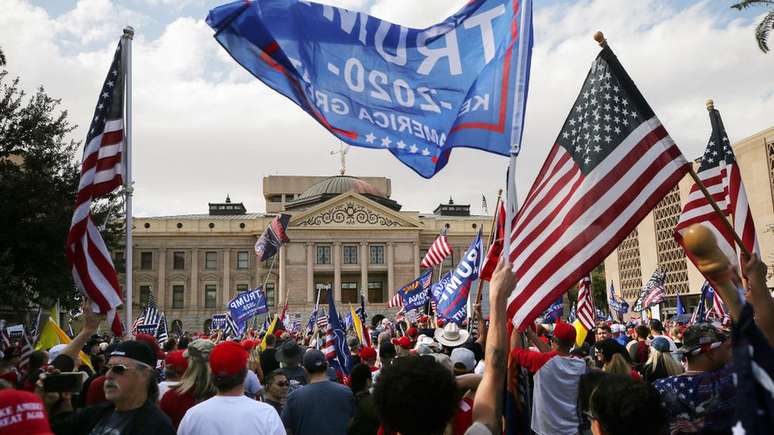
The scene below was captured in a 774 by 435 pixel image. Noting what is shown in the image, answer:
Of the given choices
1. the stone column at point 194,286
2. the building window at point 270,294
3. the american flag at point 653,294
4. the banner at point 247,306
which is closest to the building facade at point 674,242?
the american flag at point 653,294

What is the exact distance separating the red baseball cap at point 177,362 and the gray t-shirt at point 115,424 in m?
2.02

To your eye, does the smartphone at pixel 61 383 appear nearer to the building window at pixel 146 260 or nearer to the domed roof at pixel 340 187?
the building window at pixel 146 260

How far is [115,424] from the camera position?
12.1ft

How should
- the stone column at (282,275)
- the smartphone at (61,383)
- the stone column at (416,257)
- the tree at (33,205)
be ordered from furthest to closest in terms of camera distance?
the stone column at (416,257) → the stone column at (282,275) → the tree at (33,205) → the smartphone at (61,383)

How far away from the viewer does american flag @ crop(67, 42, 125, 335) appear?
24.5 ft

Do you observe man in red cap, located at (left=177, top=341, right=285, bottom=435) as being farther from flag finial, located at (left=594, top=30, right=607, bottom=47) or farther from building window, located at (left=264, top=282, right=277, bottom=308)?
building window, located at (left=264, top=282, right=277, bottom=308)

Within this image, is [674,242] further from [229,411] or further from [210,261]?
[229,411]

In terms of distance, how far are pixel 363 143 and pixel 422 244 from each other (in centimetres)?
6699

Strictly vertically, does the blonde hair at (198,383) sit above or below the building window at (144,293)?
above

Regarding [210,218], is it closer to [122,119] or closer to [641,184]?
[122,119]

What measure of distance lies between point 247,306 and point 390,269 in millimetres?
47423

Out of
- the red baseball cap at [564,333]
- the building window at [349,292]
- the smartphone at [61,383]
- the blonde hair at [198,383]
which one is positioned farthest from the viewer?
the building window at [349,292]

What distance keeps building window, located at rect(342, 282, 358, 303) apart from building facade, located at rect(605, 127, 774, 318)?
2508 centimetres

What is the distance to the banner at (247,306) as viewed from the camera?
2186 centimetres
